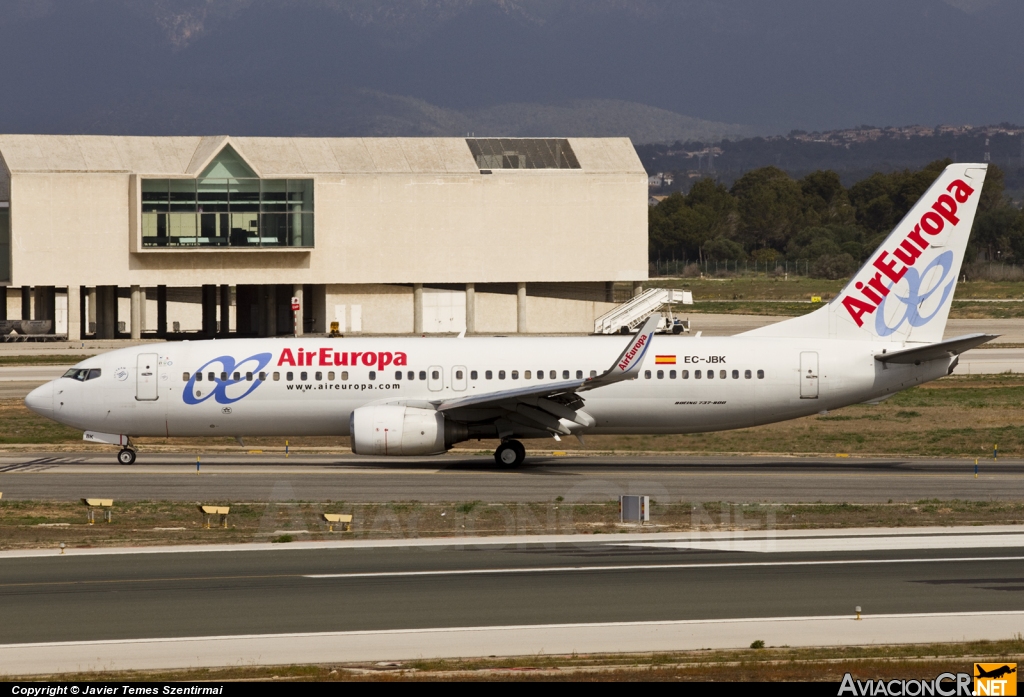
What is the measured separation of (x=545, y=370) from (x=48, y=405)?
14.2 metres

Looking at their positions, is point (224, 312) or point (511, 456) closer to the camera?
point (511, 456)

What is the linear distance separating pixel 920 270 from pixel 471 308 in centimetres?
6341

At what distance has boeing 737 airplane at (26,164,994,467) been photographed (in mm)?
37344

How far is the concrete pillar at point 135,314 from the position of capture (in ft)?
304

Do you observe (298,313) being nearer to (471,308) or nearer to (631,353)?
(471,308)

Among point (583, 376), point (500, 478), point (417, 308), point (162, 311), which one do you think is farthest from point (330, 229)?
point (500, 478)

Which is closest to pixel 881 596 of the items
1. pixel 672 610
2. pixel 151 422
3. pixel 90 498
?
pixel 672 610

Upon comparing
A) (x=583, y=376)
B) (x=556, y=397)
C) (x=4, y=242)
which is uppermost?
(x=4, y=242)

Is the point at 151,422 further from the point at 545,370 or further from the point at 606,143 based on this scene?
the point at 606,143

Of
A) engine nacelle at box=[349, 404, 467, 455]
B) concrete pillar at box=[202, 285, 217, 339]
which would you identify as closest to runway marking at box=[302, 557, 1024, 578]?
engine nacelle at box=[349, 404, 467, 455]

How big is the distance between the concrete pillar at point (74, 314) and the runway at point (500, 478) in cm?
5455

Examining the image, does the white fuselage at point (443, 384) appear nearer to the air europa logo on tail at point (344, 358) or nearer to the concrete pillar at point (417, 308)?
the air europa logo on tail at point (344, 358)

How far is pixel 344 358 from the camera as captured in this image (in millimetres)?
37750

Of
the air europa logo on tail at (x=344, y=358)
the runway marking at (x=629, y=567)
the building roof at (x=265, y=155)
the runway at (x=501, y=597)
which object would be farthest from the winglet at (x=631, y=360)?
the building roof at (x=265, y=155)
